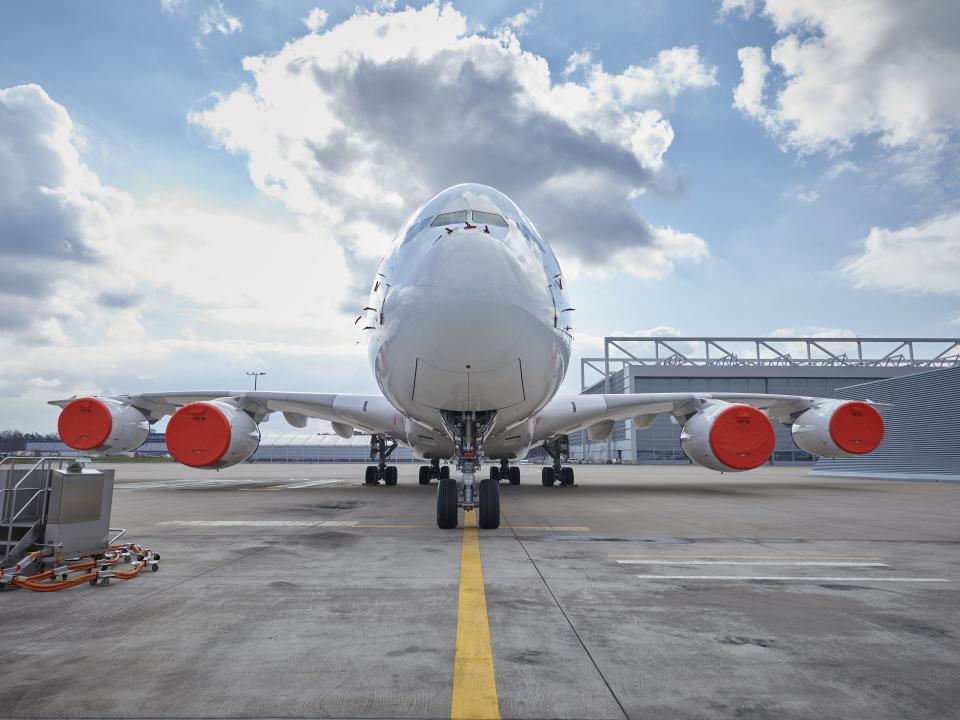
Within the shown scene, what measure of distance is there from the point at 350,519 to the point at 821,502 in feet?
29.4

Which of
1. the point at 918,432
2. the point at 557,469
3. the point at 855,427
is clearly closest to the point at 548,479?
the point at 557,469

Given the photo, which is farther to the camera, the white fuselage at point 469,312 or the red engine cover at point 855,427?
the red engine cover at point 855,427

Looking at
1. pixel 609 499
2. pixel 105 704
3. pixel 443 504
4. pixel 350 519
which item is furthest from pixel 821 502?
pixel 105 704

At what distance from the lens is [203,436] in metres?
10.9

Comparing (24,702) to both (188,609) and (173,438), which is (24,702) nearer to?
(188,609)

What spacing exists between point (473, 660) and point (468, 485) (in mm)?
4502

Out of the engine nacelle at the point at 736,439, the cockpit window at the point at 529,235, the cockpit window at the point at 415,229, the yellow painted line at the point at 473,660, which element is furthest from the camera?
the engine nacelle at the point at 736,439

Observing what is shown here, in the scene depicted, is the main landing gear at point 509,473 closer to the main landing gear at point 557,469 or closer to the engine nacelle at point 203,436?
the main landing gear at point 557,469

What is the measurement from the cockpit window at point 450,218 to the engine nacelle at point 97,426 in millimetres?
10657

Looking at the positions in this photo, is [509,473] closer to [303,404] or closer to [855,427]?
[303,404]

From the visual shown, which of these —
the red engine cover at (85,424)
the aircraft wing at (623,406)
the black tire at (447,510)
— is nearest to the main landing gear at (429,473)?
the aircraft wing at (623,406)

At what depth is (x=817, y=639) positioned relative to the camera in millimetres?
2748

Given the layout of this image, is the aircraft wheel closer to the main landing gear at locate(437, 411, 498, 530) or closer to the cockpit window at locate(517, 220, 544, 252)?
the main landing gear at locate(437, 411, 498, 530)

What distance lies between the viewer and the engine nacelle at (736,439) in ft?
35.7
